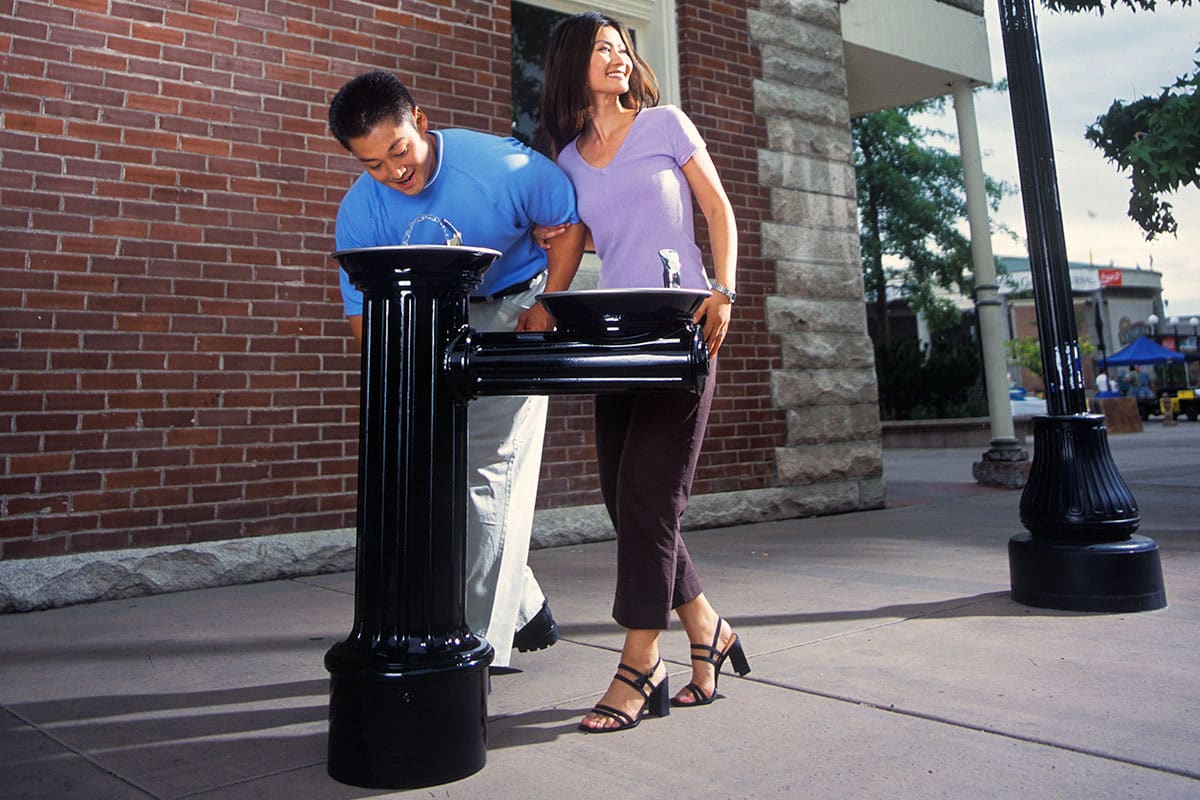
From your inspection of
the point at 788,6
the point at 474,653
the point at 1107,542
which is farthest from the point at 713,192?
the point at 788,6

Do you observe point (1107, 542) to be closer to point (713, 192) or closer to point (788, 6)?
point (713, 192)

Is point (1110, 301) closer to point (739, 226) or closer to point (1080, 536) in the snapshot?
point (739, 226)

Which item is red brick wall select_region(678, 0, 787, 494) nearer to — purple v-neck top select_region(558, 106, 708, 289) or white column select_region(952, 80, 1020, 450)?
white column select_region(952, 80, 1020, 450)

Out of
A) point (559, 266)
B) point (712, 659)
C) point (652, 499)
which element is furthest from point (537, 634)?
point (559, 266)

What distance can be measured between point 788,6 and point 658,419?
560 cm

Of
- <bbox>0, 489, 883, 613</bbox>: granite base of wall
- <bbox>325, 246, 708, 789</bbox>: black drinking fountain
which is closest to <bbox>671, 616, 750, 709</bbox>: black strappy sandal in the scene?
<bbox>325, 246, 708, 789</bbox>: black drinking fountain

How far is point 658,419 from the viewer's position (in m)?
2.36

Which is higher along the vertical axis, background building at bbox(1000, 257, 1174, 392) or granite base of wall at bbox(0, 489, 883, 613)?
background building at bbox(1000, 257, 1174, 392)

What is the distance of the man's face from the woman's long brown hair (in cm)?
35

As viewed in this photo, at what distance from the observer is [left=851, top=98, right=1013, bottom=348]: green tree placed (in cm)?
1949

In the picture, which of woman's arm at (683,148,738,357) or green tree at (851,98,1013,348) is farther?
green tree at (851,98,1013,348)

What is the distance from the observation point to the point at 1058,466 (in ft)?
11.7

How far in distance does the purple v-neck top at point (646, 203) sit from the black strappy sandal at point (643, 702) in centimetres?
95

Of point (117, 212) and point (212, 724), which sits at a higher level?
point (117, 212)
